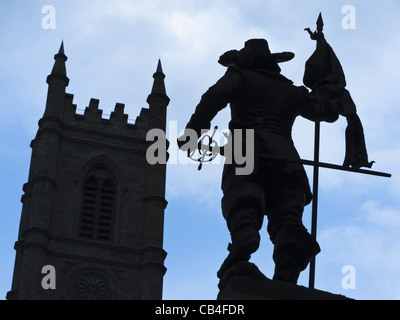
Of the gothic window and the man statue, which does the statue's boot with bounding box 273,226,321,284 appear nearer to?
the man statue

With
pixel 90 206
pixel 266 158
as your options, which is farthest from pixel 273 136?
pixel 90 206

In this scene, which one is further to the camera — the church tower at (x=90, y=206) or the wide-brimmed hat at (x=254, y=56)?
the church tower at (x=90, y=206)

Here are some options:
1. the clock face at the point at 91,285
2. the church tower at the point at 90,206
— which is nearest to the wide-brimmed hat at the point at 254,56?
the church tower at the point at 90,206

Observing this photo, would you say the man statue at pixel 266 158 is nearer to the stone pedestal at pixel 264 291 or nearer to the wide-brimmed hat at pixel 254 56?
the wide-brimmed hat at pixel 254 56

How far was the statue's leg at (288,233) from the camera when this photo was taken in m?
5.33

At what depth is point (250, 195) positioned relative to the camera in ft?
17.5

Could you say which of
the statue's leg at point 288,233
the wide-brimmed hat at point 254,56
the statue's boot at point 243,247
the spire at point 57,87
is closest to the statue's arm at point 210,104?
the wide-brimmed hat at point 254,56

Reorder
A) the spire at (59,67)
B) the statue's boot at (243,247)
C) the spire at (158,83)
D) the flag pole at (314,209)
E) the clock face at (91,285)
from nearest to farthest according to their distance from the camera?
the statue's boot at (243,247)
the flag pole at (314,209)
the clock face at (91,285)
the spire at (59,67)
the spire at (158,83)

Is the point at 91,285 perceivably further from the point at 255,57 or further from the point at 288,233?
the point at 288,233

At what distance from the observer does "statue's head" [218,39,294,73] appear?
5859 millimetres

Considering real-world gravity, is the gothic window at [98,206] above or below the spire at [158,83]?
below

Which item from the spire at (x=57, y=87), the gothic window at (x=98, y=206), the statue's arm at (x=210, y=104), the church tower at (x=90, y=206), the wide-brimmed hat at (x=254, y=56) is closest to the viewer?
the statue's arm at (x=210, y=104)

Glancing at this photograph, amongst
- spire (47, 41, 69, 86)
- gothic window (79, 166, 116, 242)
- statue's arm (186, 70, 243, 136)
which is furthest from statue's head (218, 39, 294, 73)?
spire (47, 41, 69, 86)

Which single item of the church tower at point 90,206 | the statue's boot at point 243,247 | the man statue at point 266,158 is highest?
the church tower at point 90,206
